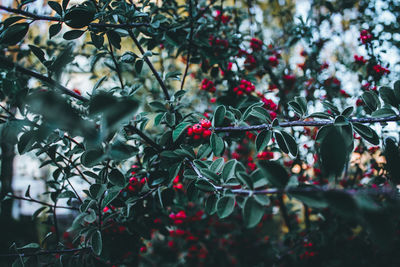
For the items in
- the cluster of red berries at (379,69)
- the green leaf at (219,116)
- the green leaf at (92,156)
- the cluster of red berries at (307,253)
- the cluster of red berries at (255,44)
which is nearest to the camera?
the green leaf at (92,156)

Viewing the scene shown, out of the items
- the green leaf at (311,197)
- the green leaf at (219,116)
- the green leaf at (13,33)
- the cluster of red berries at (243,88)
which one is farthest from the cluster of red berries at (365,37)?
the green leaf at (13,33)

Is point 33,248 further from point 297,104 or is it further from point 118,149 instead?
point 297,104

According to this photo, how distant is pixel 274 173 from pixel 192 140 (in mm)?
866

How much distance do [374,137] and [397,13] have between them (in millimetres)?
1833

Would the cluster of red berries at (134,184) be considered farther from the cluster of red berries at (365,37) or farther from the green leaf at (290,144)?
the cluster of red berries at (365,37)

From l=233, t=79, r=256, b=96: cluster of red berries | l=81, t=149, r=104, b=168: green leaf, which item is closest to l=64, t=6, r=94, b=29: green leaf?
l=81, t=149, r=104, b=168: green leaf

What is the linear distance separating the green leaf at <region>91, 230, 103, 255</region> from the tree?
10mm

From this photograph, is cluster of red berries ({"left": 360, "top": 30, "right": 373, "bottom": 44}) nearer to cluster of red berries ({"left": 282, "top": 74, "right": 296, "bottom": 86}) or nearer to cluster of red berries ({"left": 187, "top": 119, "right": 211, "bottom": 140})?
cluster of red berries ({"left": 282, "top": 74, "right": 296, "bottom": 86})

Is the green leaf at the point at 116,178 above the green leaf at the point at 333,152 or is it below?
above

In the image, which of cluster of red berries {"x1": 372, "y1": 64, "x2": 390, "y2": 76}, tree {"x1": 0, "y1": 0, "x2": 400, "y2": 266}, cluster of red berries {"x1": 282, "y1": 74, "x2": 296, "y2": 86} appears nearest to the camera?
tree {"x1": 0, "y1": 0, "x2": 400, "y2": 266}

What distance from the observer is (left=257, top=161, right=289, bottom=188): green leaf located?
682mm

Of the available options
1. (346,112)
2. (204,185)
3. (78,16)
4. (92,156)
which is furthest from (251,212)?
(78,16)

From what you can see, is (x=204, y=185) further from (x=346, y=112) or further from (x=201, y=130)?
(x=346, y=112)

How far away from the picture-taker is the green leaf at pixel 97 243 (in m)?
1.21
